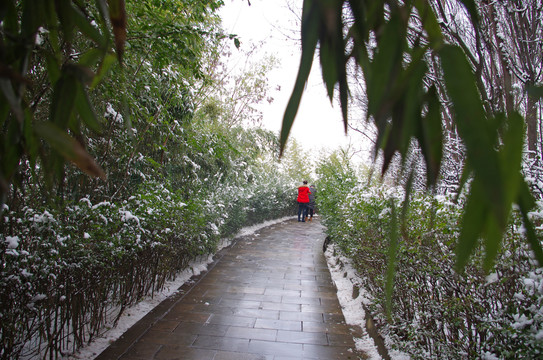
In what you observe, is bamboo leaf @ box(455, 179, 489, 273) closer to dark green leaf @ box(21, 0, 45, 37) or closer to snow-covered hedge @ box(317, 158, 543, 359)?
snow-covered hedge @ box(317, 158, 543, 359)

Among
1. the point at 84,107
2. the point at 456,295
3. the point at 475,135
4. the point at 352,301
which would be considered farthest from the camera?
the point at 352,301

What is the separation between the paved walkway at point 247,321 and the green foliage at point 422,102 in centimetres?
297

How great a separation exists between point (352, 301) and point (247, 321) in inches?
57.8

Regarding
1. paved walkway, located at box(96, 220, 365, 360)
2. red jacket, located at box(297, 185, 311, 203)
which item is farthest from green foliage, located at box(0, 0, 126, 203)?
red jacket, located at box(297, 185, 311, 203)

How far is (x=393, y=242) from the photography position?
62cm

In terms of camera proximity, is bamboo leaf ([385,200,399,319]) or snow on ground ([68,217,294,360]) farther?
snow on ground ([68,217,294,360])

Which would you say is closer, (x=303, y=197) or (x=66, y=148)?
(x=66, y=148)

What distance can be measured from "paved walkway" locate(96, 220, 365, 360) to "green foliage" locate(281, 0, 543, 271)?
2.97 metres

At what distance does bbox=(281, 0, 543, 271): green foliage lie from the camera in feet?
1.41

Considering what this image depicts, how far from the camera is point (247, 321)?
12.7ft

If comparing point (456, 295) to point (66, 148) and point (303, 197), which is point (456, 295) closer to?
point (66, 148)

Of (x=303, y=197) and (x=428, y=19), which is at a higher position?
(x=428, y=19)

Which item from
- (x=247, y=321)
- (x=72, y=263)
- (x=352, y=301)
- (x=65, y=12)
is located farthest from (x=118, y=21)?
(x=352, y=301)

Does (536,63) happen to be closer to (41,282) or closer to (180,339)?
(180,339)
